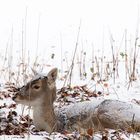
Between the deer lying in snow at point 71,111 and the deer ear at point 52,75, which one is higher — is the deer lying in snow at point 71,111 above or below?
below

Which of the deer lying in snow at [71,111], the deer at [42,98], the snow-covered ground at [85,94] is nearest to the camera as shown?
the deer lying in snow at [71,111]

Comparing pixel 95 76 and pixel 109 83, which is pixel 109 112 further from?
pixel 95 76

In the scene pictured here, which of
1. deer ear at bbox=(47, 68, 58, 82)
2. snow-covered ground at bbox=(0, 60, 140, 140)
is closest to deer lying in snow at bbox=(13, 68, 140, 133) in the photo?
deer ear at bbox=(47, 68, 58, 82)

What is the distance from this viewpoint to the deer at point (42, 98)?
7.01 m

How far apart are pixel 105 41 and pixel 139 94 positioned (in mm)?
8551

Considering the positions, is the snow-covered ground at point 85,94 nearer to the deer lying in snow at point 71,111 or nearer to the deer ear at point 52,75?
the deer lying in snow at point 71,111

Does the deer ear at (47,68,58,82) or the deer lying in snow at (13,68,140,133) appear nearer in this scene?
the deer lying in snow at (13,68,140,133)

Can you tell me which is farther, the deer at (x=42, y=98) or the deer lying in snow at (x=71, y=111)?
the deer at (x=42, y=98)

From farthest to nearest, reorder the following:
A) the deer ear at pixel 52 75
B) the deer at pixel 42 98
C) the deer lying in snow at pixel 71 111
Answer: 1. the deer ear at pixel 52 75
2. the deer at pixel 42 98
3. the deer lying in snow at pixel 71 111

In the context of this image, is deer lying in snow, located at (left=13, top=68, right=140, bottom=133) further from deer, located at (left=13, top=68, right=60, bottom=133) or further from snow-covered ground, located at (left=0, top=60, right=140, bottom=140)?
snow-covered ground, located at (left=0, top=60, right=140, bottom=140)

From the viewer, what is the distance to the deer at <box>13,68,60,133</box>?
7.01 meters

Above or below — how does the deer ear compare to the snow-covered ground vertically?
above

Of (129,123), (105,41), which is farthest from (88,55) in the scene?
(129,123)

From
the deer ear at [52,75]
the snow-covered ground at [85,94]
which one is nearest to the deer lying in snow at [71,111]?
the deer ear at [52,75]
